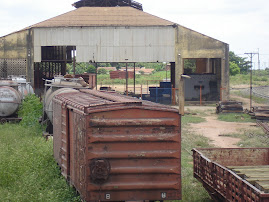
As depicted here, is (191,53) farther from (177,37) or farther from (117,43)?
(117,43)

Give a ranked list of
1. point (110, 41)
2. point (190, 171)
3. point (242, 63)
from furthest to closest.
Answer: point (242, 63)
point (110, 41)
point (190, 171)

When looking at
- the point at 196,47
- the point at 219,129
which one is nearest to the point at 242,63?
the point at 196,47

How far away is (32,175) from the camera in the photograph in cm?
1095

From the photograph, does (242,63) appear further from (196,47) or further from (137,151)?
(137,151)

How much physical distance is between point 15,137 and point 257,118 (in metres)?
15.6

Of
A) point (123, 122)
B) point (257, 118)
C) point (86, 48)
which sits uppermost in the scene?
point (86, 48)

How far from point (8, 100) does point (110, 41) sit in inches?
648

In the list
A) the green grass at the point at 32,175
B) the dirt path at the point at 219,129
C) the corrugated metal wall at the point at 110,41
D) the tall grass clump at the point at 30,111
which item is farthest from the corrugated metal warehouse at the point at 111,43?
the green grass at the point at 32,175

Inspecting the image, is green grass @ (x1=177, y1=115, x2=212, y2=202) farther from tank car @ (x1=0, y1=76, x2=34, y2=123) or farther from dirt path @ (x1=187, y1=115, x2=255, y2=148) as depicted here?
tank car @ (x1=0, y1=76, x2=34, y2=123)

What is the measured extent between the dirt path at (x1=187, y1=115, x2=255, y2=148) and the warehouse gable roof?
12493 mm

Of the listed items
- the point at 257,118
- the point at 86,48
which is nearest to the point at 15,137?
the point at 257,118

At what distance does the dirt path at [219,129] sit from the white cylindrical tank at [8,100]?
9070 mm

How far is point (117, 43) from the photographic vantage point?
38125mm

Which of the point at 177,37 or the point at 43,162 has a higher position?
the point at 177,37
